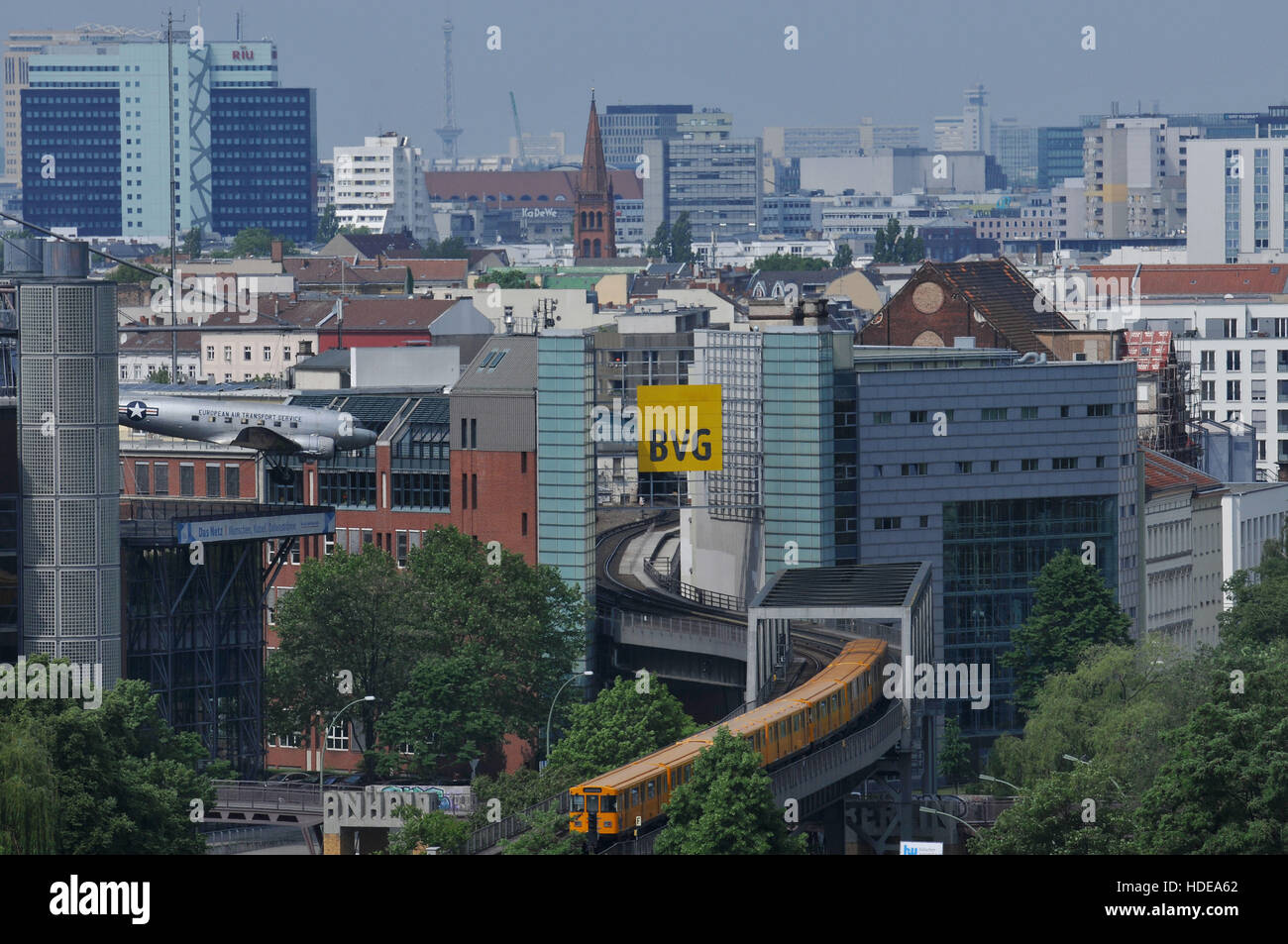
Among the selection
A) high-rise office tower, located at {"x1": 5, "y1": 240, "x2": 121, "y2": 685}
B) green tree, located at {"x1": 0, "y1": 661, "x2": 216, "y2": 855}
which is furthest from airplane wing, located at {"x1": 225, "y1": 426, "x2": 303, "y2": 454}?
green tree, located at {"x1": 0, "y1": 661, "x2": 216, "y2": 855}

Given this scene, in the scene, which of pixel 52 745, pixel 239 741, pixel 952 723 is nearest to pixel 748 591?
pixel 952 723

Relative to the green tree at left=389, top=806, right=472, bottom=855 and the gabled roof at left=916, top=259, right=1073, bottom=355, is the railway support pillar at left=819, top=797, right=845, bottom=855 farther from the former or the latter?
the gabled roof at left=916, top=259, right=1073, bottom=355

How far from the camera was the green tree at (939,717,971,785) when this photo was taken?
9319 centimetres

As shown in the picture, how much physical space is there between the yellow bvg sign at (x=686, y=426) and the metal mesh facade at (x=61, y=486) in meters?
30.5

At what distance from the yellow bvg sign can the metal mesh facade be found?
3052 centimetres

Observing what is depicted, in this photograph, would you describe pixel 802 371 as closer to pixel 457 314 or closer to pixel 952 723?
pixel 952 723

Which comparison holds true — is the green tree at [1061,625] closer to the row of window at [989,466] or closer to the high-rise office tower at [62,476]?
the row of window at [989,466]

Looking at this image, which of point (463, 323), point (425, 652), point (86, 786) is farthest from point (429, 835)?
point (463, 323)

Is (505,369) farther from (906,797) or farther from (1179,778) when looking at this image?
(1179,778)

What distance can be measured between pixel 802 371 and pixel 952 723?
1597 cm

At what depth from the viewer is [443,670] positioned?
9312cm

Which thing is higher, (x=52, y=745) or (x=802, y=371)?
(x=802, y=371)

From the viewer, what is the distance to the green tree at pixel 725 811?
61.1 m

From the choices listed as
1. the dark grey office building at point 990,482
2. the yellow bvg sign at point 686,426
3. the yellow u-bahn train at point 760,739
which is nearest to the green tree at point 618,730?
the yellow u-bahn train at point 760,739
